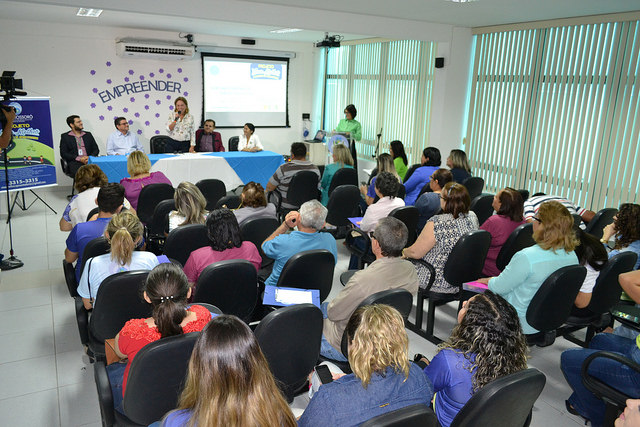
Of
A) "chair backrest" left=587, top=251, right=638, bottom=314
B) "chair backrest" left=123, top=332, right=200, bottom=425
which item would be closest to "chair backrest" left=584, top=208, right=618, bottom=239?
"chair backrest" left=587, top=251, right=638, bottom=314

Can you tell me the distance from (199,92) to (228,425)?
10053 millimetres

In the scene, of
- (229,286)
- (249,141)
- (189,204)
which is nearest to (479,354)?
(229,286)

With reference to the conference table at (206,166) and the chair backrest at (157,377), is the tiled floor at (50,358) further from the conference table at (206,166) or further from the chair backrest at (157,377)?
the conference table at (206,166)

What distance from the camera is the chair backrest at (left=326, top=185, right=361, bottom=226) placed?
5465mm

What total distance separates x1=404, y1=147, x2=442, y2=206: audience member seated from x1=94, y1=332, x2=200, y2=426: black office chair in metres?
4.34

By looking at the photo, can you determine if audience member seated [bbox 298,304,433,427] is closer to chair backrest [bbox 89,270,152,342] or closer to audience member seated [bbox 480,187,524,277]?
chair backrest [bbox 89,270,152,342]

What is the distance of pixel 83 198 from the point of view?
434 cm

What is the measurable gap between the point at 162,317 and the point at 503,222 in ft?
10.1

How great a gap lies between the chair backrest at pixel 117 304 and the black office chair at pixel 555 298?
2.37 m

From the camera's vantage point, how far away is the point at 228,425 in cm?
135

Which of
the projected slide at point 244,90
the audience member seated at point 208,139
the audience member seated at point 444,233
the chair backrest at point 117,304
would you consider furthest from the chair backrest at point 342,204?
the projected slide at point 244,90

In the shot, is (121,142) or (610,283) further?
(121,142)

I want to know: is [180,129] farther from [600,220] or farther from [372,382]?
[372,382]

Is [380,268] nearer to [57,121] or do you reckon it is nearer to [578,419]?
[578,419]
